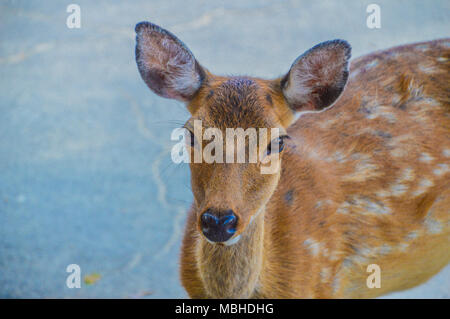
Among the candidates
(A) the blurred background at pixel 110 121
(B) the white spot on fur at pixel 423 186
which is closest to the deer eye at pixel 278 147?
(B) the white spot on fur at pixel 423 186

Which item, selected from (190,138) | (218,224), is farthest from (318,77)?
(218,224)

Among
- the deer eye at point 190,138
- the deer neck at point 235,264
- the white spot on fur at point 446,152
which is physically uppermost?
the deer eye at point 190,138

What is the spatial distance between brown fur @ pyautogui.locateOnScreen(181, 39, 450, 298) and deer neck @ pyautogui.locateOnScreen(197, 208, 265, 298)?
0.13 m

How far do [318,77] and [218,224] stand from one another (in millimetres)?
615

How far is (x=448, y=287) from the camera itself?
254 cm

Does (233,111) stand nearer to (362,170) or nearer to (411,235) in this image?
(362,170)

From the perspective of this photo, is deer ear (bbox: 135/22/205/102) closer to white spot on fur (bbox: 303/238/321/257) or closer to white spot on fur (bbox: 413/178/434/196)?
white spot on fur (bbox: 303/238/321/257)

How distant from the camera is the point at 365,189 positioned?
2191 mm

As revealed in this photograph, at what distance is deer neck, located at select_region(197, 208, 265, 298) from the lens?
5.75ft

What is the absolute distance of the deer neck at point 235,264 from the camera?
69.1 inches

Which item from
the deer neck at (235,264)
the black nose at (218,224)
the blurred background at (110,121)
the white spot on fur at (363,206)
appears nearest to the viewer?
the black nose at (218,224)

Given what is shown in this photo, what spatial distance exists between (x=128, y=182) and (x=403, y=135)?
163cm

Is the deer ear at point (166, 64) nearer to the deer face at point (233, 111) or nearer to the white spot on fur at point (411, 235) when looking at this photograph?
the deer face at point (233, 111)

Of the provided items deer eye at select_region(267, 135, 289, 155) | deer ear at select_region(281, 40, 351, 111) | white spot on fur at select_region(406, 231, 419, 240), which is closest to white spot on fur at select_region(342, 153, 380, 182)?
white spot on fur at select_region(406, 231, 419, 240)
